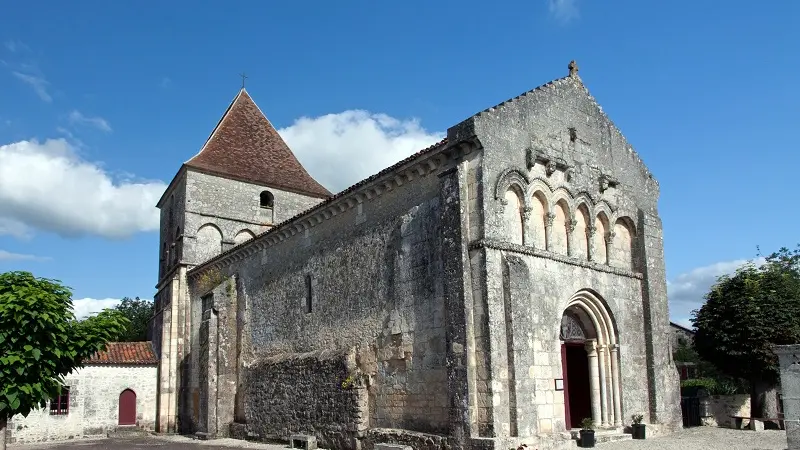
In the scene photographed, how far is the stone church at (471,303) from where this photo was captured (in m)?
12.2

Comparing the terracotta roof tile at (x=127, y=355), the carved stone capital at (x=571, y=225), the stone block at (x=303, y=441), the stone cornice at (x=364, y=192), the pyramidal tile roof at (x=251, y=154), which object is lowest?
the stone block at (x=303, y=441)

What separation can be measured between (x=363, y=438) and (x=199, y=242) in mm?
13423

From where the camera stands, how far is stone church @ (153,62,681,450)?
1216cm

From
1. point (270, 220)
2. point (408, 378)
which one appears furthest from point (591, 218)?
point (270, 220)

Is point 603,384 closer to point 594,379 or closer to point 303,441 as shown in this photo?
point 594,379

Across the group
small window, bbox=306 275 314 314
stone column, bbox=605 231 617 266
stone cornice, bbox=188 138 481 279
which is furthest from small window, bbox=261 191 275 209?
stone column, bbox=605 231 617 266

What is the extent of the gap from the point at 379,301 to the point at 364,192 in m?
2.56

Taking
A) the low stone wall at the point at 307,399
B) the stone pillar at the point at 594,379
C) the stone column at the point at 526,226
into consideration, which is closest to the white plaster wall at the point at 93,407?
the low stone wall at the point at 307,399

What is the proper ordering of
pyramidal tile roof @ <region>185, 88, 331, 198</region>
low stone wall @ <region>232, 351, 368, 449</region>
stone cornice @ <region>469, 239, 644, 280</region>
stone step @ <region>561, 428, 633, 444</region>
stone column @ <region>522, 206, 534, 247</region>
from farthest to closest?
pyramidal tile roof @ <region>185, 88, 331, 198</region> < low stone wall @ <region>232, 351, 368, 449</region> < stone step @ <region>561, 428, 633, 444</region> < stone column @ <region>522, 206, 534, 247</region> < stone cornice @ <region>469, 239, 644, 280</region>

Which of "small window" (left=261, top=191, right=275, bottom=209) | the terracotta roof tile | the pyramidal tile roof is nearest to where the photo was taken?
the terracotta roof tile

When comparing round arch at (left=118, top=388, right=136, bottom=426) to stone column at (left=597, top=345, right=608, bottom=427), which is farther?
round arch at (left=118, top=388, right=136, bottom=426)

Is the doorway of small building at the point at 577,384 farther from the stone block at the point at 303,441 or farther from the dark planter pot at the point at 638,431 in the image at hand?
the stone block at the point at 303,441

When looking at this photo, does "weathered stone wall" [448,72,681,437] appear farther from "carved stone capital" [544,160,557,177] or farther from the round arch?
the round arch

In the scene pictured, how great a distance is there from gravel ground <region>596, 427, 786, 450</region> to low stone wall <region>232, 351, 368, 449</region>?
5.22 metres
